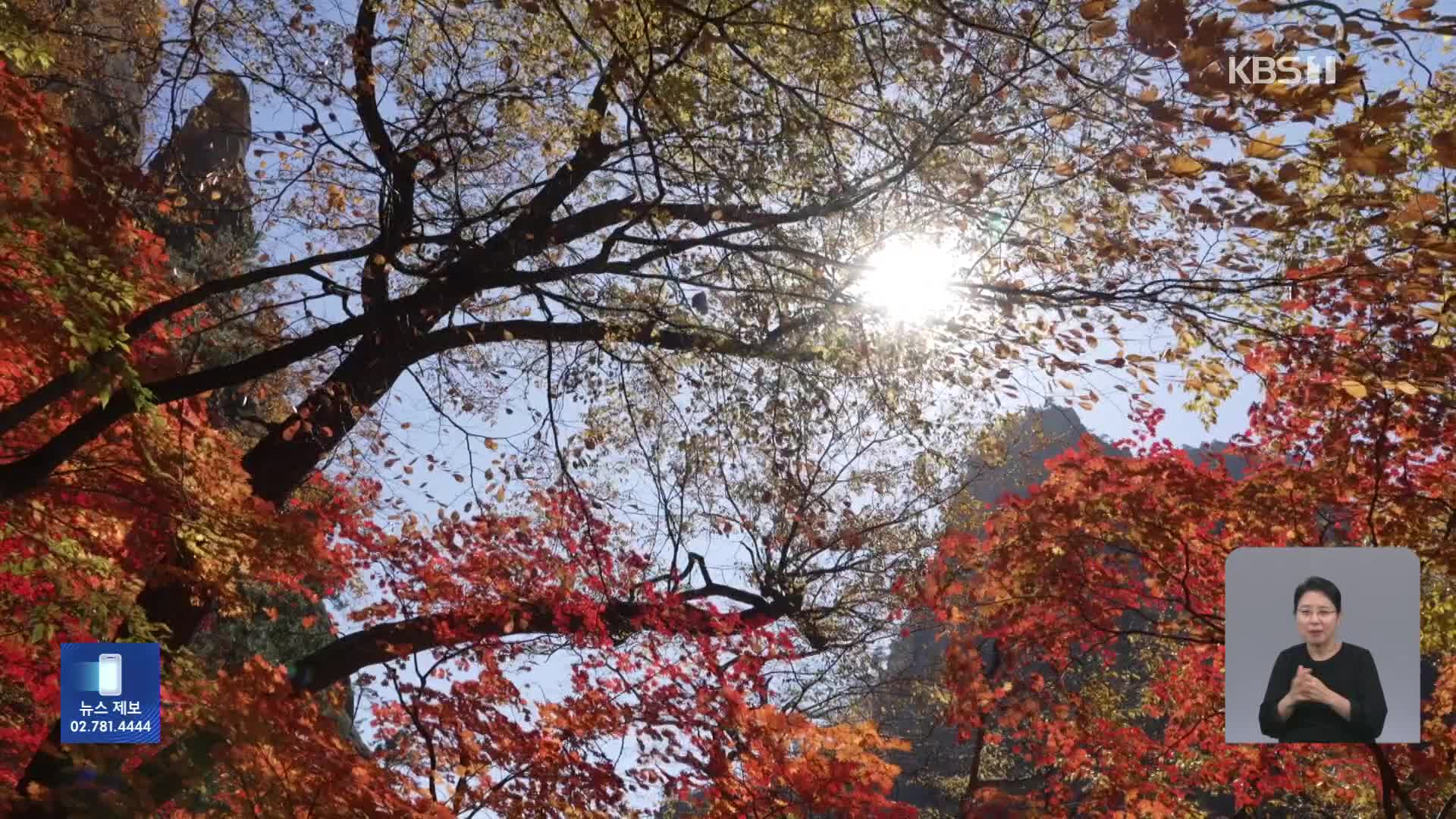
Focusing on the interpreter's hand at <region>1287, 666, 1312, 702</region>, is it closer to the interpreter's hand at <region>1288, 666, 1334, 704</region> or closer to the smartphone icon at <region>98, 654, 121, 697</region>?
the interpreter's hand at <region>1288, 666, 1334, 704</region>

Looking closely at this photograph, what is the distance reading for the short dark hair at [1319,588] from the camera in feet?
20.8

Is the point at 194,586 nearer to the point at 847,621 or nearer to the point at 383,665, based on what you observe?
the point at 383,665

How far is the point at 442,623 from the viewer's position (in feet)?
28.7

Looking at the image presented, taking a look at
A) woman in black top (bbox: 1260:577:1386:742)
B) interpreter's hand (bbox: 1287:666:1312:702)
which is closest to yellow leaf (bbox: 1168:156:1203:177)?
woman in black top (bbox: 1260:577:1386:742)

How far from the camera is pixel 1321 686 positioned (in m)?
6.29

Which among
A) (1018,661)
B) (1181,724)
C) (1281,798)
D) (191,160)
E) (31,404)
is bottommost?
(1281,798)

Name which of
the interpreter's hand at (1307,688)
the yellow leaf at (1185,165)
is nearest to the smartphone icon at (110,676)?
the yellow leaf at (1185,165)

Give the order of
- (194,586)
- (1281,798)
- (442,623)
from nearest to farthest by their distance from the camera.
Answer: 1. (194,586)
2. (442,623)
3. (1281,798)

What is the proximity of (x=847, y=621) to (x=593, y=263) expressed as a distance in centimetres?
788

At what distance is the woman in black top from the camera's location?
6.12 m

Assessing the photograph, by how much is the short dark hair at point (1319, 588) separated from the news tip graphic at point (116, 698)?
7.80 m

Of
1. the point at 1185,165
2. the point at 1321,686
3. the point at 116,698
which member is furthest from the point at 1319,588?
the point at 116,698

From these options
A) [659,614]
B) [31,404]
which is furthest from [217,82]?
[659,614]

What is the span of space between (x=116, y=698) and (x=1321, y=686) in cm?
826
